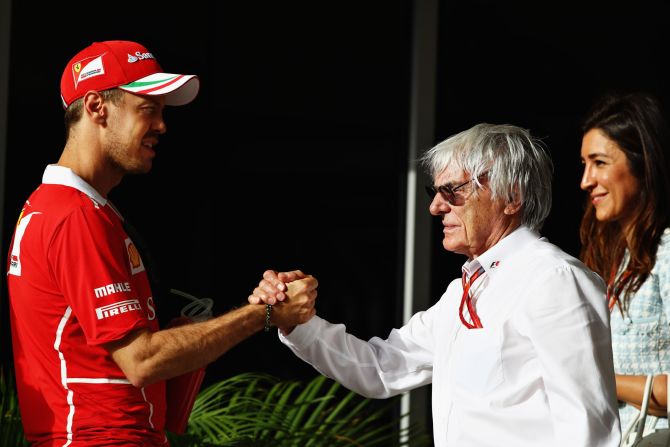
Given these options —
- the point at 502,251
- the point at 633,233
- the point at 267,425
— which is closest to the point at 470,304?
the point at 502,251

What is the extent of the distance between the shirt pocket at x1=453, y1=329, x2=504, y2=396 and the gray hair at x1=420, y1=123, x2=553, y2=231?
373 mm

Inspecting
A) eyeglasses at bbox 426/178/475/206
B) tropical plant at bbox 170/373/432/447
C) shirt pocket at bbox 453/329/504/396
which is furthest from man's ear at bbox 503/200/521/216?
tropical plant at bbox 170/373/432/447

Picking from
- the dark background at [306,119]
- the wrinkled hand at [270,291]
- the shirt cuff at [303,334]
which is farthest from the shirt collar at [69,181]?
the dark background at [306,119]

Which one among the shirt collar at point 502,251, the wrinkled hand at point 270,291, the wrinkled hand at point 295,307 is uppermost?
the shirt collar at point 502,251

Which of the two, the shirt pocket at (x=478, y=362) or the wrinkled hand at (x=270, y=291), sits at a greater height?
the wrinkled hand at (x=270, y=291)

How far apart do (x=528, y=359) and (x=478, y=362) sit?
0.42ft

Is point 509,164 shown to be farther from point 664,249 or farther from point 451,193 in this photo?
point 664,249

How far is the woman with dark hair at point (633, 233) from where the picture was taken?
3.03 meters

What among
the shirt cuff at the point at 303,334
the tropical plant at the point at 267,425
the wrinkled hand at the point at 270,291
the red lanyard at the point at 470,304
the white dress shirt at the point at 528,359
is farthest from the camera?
the tropical plant at the point at 267,425

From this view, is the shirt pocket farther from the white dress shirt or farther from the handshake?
the handshake

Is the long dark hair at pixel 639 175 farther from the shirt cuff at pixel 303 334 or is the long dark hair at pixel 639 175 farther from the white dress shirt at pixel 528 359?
the shirt cuff at pixel 303 334

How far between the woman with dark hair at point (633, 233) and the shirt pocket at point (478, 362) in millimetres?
628

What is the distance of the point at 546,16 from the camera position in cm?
589

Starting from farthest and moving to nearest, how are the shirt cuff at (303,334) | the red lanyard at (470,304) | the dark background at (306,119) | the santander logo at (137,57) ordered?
the dark background at (306,119) < the shirt cuff at (303,334) < the santander logo at (137,57) < the red lanyard at (470,304)
